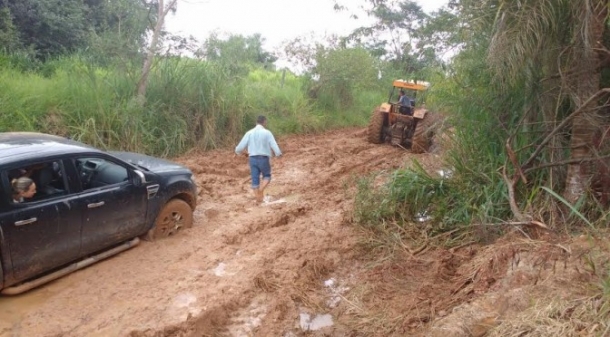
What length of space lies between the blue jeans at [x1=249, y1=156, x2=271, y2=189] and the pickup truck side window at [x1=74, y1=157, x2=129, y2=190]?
9.44ft

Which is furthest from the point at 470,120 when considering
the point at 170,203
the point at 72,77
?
the point at 72,77

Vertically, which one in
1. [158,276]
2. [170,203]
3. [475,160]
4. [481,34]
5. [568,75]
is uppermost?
[481,34]

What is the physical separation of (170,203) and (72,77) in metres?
5.32

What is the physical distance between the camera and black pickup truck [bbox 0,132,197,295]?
4.48m

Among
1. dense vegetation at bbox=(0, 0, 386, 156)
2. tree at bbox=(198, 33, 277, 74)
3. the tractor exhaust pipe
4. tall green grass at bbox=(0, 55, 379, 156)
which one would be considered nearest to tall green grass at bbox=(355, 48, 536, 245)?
the tractor exhaust pipe

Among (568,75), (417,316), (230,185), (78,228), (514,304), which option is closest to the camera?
(514,304)

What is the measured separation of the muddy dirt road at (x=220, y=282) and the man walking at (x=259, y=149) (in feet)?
1.11

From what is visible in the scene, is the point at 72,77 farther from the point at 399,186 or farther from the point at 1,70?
the point at 399,186

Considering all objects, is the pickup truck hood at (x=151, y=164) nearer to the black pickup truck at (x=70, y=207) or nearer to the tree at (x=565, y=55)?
the black pickup truck at (x=70, y=207)

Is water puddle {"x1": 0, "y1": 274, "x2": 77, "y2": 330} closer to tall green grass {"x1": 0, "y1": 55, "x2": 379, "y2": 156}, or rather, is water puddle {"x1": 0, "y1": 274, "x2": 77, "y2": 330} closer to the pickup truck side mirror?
the pickup truck side mirror

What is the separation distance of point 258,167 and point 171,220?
233 cm

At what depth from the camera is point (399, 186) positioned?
22.0 ft

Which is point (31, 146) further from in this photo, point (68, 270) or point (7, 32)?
point (7, 32)

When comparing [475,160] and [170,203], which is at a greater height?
[475,160]
